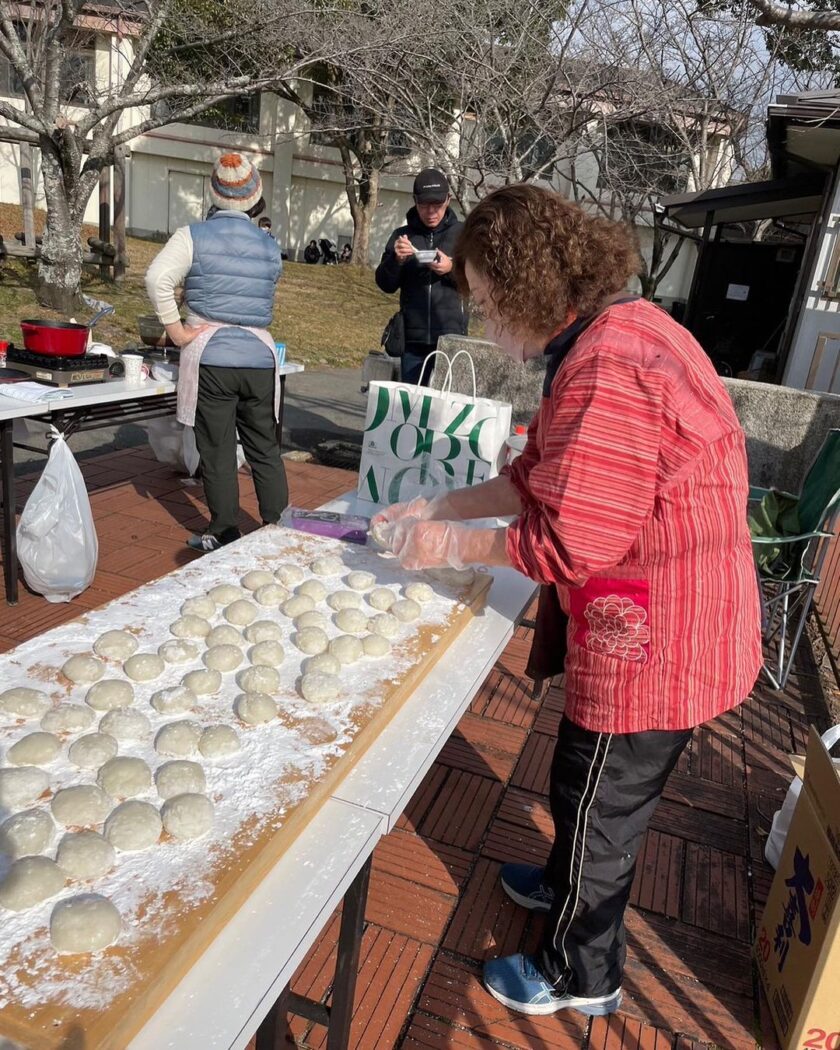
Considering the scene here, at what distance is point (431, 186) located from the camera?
4.37 meters

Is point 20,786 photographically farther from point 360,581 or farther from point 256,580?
point 360,581

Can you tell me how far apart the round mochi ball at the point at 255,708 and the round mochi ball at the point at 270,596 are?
41 cm

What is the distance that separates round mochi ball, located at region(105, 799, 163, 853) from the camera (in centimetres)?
107

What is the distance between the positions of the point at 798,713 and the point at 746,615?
2282mm

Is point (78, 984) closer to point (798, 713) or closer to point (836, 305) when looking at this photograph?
point (798, 713)

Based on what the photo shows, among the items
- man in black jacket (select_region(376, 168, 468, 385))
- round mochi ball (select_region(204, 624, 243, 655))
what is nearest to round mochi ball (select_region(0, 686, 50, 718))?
round mochi ball (select_region(204, 624, 243, 655))

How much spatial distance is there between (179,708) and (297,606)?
46 centimetres

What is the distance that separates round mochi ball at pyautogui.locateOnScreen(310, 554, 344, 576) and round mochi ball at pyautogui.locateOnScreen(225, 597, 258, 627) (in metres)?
0.30

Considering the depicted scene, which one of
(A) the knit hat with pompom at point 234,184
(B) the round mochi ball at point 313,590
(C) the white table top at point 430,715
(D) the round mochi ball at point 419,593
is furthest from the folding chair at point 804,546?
(A) the knit hat with pompom at point 234,184

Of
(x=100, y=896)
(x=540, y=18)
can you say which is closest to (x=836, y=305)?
(x=540, y=18)

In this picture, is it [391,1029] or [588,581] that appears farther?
[391,1029]

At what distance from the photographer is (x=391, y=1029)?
5.95ft

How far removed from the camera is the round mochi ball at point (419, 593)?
1.91 m

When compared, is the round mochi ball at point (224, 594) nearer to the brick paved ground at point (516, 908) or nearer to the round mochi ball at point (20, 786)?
the round mochi ball at point (20, 786)
